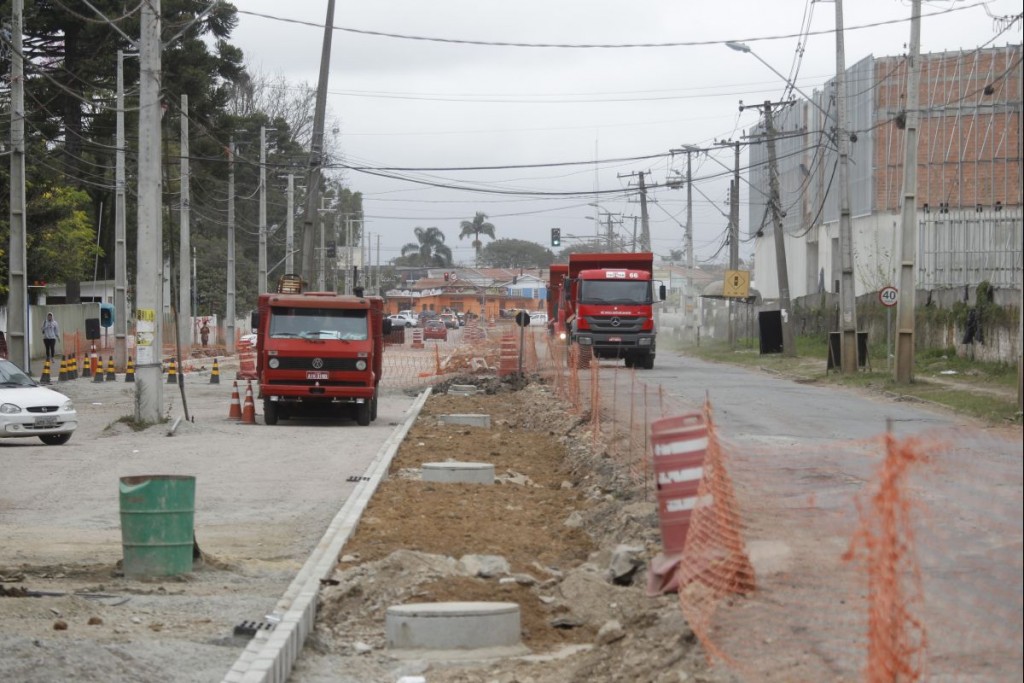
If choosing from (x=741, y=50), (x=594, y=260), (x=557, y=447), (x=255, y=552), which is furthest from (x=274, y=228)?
(x=255, y=552)

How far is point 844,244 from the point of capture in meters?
37.2

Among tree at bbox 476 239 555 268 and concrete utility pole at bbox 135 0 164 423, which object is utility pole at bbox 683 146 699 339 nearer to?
concrete utility pole at bbox 135 0 164 423

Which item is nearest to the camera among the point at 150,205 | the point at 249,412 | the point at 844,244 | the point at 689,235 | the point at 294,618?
the point at 294,618

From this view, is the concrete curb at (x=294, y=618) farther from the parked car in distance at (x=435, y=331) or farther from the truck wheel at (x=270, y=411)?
the parked car in distance at (x=435, y=331)

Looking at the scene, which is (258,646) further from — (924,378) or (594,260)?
(594,260)

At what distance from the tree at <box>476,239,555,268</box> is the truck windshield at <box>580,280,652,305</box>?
129m

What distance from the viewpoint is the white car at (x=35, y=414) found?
22.0 metres

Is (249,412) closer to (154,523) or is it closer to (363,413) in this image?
(363,413)

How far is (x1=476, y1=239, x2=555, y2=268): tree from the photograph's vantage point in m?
174

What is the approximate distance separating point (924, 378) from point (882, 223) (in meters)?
28.6

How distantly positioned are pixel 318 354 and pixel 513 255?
14883cm

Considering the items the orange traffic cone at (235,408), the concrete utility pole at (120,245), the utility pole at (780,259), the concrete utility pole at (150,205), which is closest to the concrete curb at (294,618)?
the concrete utility pole at (150,205)

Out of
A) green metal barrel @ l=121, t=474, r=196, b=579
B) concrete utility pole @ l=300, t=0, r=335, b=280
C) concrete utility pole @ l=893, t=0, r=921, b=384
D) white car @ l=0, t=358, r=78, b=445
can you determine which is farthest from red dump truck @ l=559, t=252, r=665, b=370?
green metal barrel @ l=121, t=474, r=196, b=579

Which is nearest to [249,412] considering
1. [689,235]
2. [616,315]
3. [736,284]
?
[616,315]
